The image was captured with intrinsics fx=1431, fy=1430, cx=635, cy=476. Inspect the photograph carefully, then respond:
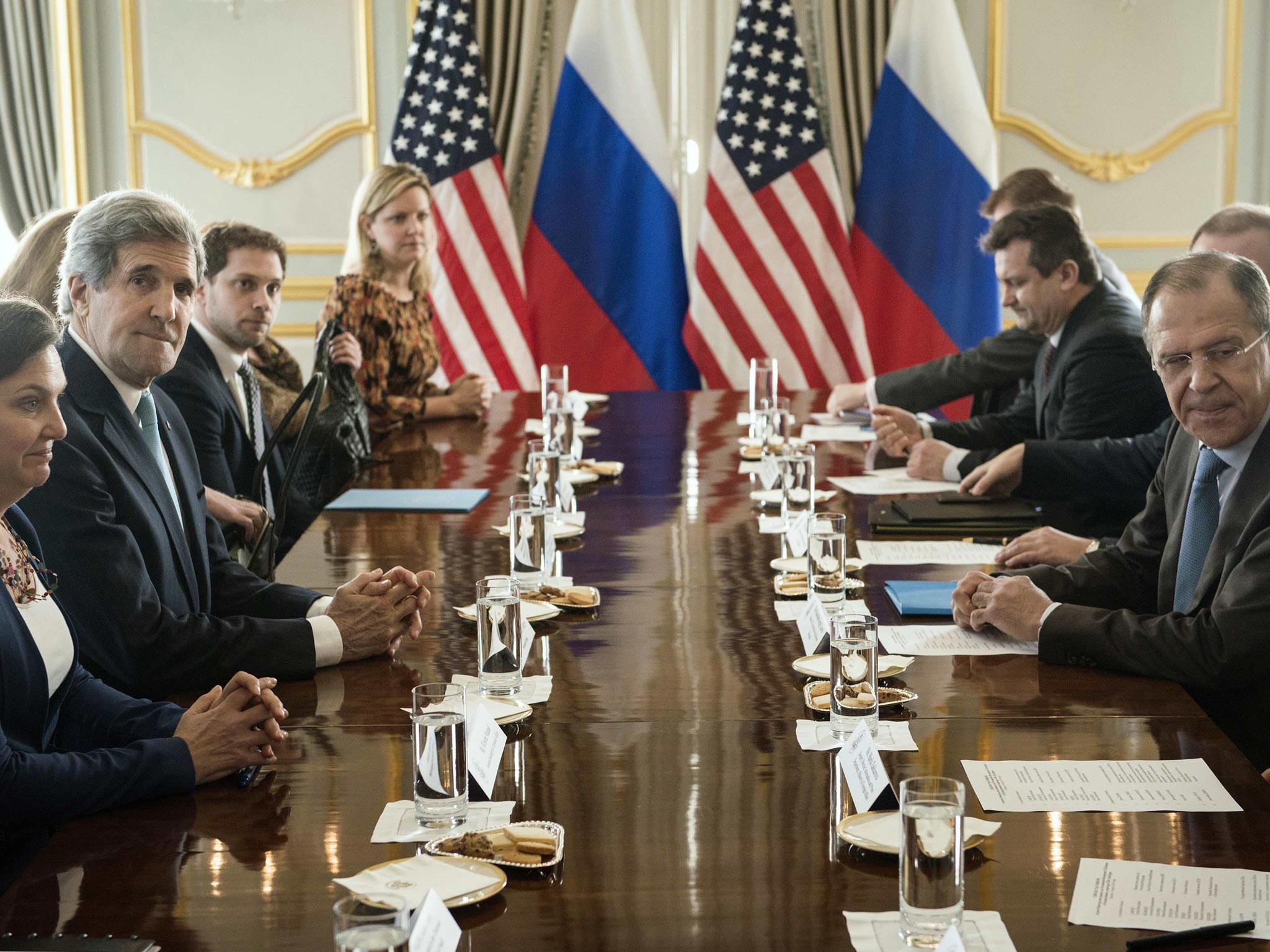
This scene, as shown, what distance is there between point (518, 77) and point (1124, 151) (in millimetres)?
3020

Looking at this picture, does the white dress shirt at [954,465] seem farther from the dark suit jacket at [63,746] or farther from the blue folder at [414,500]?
the dark suit jacket at [63,746]

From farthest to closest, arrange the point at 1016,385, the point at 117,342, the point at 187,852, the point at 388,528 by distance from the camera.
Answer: the point at 1016,385 < the point at 388,528 < the point at 117,342 < the point at 187,852

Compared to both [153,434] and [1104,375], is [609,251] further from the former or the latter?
[153,434]

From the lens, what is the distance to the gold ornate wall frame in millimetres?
6957

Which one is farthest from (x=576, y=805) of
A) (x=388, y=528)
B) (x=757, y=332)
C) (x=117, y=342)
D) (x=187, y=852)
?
(x=757, y=332)

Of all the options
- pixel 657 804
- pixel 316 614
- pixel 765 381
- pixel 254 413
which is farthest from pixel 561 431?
pixel 657 804

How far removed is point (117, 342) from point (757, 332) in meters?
4.64

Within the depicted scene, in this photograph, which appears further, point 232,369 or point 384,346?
point 384,346

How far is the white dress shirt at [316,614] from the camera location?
2234 mm

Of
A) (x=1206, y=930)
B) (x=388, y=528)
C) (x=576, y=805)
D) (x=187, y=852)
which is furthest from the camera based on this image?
(x=388, y=528)

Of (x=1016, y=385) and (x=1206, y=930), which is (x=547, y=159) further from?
(x=1206, y=930)

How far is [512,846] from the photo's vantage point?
1.50 metres

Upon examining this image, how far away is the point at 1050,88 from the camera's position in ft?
23.0

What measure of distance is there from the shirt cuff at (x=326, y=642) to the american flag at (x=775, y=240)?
4.78 m
